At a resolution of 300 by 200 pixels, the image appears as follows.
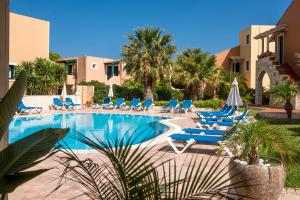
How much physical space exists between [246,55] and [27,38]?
72.1ft

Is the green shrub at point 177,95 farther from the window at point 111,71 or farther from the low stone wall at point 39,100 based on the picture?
the low stone wall at point 39,100

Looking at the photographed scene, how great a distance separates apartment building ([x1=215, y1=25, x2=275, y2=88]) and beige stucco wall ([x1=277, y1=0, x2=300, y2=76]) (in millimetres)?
5678

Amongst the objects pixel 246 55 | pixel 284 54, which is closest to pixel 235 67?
pixel 246 55

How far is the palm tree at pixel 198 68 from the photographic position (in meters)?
28.2

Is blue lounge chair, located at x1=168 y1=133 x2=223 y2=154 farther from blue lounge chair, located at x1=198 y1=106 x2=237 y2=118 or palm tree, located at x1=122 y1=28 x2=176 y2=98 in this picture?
palm tree, located at x1=122 y1=28 x2=176 y2=98

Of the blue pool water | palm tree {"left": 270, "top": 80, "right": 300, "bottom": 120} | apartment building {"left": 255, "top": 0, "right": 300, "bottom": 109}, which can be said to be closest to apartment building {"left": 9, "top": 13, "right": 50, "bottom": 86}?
the blue pool water

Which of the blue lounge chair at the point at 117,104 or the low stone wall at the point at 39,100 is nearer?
the low stone wall at the point at 39,100

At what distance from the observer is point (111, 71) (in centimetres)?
4003

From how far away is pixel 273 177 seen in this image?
12.9 feet

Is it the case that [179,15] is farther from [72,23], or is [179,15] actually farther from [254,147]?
[254,147]

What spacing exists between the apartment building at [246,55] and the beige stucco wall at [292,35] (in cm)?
568

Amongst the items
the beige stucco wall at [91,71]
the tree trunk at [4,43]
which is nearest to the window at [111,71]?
the beige stucco wall at [91,71]

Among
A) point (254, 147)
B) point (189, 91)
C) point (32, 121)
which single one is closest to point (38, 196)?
point (254, 147)

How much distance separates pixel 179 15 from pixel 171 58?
295 inches
